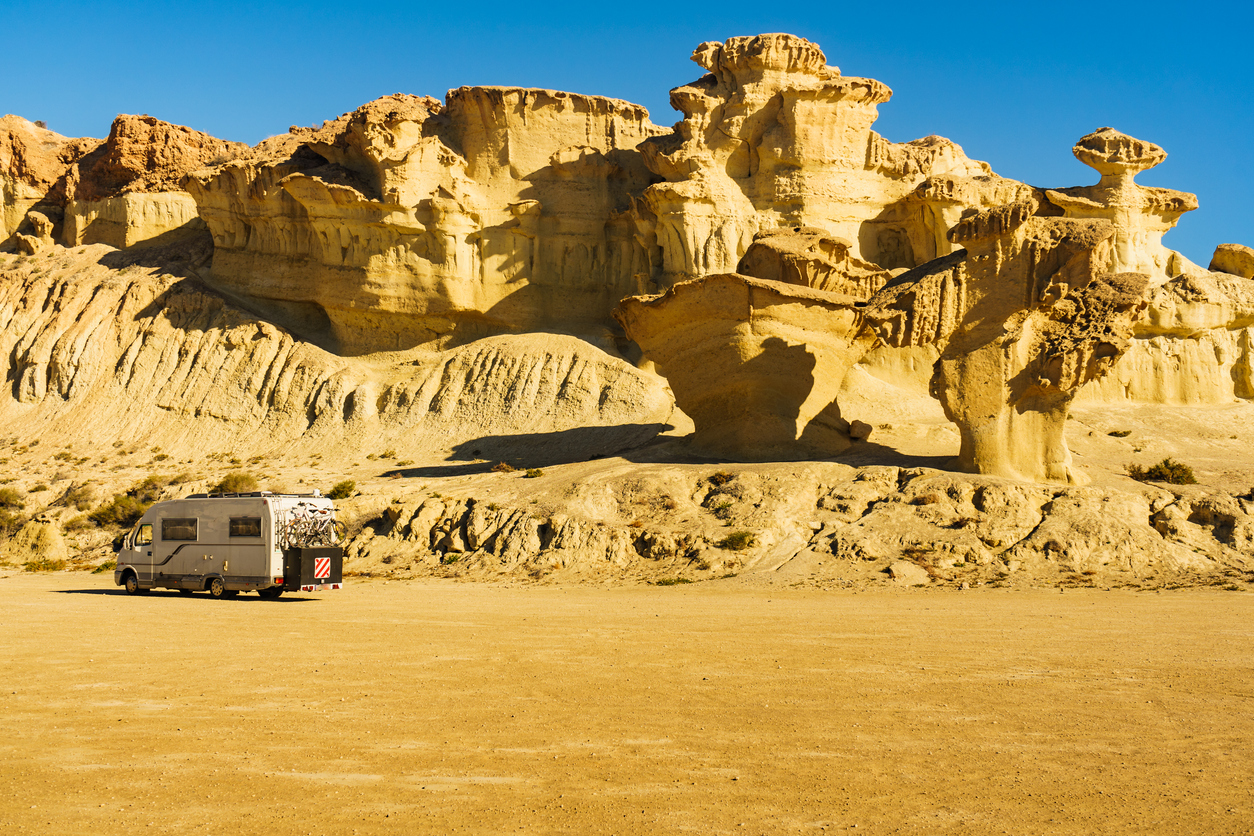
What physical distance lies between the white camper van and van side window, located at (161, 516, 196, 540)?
0.02m

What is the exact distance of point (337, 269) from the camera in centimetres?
4772

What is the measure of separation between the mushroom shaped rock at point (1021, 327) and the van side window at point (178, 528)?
18234 millimetres

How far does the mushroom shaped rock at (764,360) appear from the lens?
3094cm

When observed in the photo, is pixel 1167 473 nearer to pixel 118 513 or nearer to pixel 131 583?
pixel 131 583

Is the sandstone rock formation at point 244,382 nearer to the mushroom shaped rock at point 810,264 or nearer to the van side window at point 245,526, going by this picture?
the mushroom shaped rock at point 810,264

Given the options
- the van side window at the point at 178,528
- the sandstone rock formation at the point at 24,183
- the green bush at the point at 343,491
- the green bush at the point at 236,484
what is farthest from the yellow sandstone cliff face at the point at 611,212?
the van side window at the point at 178,528

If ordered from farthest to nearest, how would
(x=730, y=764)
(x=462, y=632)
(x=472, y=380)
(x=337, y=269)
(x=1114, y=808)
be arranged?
(x=337, y=269)
(x=472, y=380)
(x=462, y=632)
(x=730, y=764)
(x=1114, y=808)

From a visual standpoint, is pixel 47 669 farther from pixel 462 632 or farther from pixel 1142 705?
pixel 1142 705

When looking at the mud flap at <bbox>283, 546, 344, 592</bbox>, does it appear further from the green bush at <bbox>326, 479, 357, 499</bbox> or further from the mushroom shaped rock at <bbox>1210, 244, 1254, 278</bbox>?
the mushroom shaped rock at <bbox>1210, 244, 1254, 278</bbox>

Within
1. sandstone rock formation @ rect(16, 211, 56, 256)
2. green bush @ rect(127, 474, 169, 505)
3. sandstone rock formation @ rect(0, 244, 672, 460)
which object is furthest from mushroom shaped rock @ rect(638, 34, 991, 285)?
sandstone rock formation @ rect(16, 211, 56, 256)

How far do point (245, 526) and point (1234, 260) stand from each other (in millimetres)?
42904

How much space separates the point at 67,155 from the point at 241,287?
16.8 meters

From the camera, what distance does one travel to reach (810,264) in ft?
109

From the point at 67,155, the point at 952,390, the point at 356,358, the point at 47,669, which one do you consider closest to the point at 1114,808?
the point at 47,669
